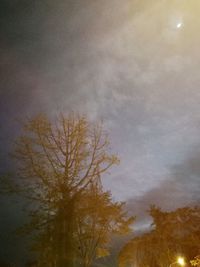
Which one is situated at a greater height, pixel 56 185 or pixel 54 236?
pixel 56 185

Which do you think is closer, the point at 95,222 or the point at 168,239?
the point at 95,222

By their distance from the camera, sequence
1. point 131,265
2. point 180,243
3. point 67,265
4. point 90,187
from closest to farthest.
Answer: point 67,265, point 90,187, point 180,243, point 131,265

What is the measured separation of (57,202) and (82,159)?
10.2 ft

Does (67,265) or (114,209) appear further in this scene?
(114,209)

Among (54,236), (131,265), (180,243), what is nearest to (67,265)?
(54,236)

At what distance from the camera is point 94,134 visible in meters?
20.3

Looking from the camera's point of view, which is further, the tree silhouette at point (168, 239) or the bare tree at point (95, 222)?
the tree silhouette at point (168, 239)

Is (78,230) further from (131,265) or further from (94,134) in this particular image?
(131,265)

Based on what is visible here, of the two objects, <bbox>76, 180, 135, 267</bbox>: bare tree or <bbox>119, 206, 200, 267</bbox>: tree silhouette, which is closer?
<bbox>76, 180, 135, 267</bbox>: bare tree

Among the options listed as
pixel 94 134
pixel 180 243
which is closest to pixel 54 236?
pixel 94 134

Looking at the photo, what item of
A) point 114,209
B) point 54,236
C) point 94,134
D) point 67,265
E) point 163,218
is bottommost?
point 67,265

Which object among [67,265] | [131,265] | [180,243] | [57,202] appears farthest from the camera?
[131,265]

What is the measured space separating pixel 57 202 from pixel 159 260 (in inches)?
717

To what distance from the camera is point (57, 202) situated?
58.2 ft
